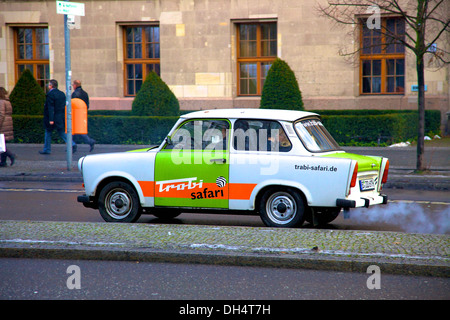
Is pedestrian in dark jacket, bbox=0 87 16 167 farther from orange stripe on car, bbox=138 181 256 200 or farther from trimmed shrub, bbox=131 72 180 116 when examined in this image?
orange stripe on car, bbox=138 181 256 200

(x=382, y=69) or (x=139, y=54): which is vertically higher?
(x=139, y=54)

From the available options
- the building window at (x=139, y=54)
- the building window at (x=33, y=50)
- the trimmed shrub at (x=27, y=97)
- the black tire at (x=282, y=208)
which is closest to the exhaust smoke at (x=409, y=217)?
the black tire at (x=282, y=208)

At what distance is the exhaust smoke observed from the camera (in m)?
8.95

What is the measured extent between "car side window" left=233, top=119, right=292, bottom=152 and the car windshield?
24 cm

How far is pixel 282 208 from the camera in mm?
8508

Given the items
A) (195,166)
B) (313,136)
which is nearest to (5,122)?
(195,166)

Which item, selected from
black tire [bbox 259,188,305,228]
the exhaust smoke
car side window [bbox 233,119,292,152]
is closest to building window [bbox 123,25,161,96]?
the exhaust smoke

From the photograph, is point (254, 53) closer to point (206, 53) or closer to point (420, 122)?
point (206, 53)

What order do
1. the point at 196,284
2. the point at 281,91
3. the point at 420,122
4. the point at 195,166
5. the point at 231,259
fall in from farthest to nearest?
the point at 281,91, the point at 420,122, the point at 195,166, the point at 231,259, the point at 196,284

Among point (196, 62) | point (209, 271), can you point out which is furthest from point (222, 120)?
point (196, 62)

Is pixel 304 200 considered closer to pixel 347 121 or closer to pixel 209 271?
pixel 209 271

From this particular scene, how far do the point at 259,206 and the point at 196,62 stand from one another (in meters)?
19.0

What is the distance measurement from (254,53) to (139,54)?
15.8 ft

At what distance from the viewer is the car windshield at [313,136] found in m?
8.66
